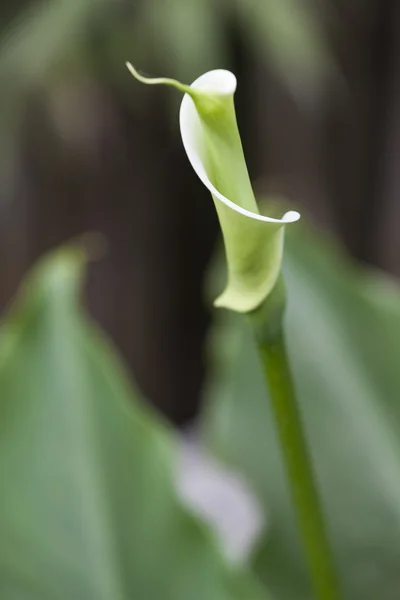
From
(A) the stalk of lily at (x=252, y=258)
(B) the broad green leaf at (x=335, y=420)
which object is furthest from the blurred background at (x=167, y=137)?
(A) the stalk of lily at (x=252, y=258)

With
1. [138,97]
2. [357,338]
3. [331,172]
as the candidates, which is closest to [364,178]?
[331,172]

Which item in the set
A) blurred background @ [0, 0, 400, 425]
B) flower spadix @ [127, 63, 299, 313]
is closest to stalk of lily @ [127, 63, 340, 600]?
flower spadix @ [127, 63, 299, 313]

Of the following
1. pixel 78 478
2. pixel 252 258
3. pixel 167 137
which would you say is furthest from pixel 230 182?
pixel 167 137

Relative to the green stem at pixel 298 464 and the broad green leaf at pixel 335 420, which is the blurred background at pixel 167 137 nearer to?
the broad green leaf at pixel 335 420

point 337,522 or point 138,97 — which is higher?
point 138,97

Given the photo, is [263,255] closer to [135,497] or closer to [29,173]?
[135,497]

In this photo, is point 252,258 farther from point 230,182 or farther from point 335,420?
point 335,420
